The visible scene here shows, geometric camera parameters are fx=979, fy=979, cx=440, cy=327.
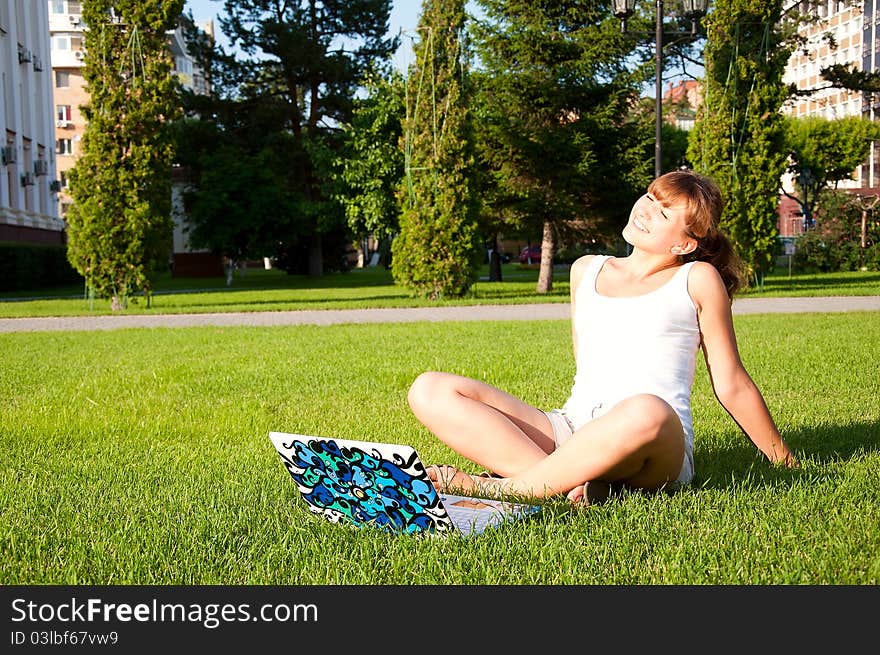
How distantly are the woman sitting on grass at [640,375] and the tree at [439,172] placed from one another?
17.0m

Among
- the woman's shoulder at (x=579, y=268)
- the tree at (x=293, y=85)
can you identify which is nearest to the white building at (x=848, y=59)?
the tree at (x=293, y=85)

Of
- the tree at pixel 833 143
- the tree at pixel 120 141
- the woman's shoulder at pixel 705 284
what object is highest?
the tree at pixel 833 143

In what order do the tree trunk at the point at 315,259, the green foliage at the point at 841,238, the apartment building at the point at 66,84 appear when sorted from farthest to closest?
the apartment building at the point at 66,84, the tree trunk at the point at 315,259, the green foliage at the point at 841,238

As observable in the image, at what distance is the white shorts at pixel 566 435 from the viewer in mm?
4328

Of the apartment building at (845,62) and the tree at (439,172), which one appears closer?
the tree at (439,172)

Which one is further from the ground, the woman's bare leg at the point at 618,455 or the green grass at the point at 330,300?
the woman's bare leg at the point at 618,455

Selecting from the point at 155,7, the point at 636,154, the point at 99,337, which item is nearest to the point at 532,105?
the point at 636,154

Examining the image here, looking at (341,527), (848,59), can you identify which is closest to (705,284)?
(341,527)

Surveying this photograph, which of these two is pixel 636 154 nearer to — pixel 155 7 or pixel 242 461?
pixel 155 7

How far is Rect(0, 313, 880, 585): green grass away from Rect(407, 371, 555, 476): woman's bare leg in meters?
0.32

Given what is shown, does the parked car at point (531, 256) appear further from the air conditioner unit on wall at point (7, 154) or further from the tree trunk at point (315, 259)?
the air conditioner unit on wall at point (7, 154)

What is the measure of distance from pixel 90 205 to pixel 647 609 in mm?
19010

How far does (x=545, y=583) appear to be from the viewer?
328cm

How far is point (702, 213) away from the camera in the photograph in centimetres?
423
